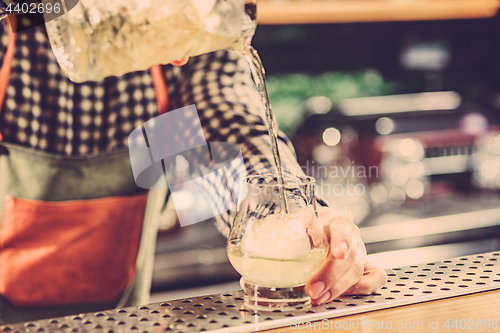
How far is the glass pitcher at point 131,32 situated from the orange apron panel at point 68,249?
629 mm

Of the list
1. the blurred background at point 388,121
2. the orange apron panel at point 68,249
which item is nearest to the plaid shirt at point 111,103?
the orange apron panel at point 68,249

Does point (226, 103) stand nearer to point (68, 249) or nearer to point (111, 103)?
point (111, 103)

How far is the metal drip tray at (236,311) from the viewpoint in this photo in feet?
2.24

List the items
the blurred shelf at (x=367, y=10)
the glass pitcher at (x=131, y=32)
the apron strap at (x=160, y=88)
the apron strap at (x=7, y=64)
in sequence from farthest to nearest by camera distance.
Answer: the blurred shelf at (x=367, y=10) → the apron strap at (x=160, y=88) → the apron strap at (x=7, y=64) → the glass pitcher at (x=131, y=32)

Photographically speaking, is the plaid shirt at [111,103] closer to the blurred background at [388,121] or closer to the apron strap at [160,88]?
the apron strap at [160,88]

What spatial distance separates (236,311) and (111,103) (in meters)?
0.78

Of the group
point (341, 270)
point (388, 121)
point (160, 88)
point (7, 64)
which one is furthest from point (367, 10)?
point (341, 270)

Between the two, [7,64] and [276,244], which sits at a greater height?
[7,64]

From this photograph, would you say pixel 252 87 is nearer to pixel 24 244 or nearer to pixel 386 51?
pixel 24 244

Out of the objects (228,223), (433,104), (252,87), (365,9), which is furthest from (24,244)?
(433,104)

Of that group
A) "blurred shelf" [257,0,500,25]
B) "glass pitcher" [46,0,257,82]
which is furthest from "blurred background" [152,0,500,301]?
"glass pitcher" [46,0,257,82]

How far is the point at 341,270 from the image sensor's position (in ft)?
2.42

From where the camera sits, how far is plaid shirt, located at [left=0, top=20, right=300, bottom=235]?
1.21 metres

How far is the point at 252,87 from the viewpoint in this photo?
137cm
